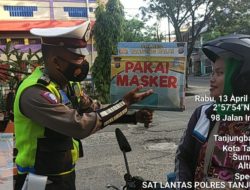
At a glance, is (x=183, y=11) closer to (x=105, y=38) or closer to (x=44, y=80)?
(x=105, y=38)

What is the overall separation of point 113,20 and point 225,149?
12.6 m

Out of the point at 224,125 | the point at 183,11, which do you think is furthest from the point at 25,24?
the point at 224,125

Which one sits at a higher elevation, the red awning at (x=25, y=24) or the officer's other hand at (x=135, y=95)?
the red awning at (x=25, y=24)

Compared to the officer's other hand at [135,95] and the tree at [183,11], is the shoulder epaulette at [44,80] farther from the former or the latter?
the tree at [183,11]

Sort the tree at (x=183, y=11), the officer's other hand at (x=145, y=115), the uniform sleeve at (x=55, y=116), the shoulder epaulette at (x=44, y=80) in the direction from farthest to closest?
the tree at (x=183, y=11) → the officer's other hand at (x=145, y=115) → the shoulder epaulette at (x=44, y=80) → the uniform sleeve at (x=55, y=116)

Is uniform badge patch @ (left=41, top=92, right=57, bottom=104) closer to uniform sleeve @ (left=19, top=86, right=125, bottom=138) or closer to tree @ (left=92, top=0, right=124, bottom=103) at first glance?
uniform sleeve @ (left=19, top=86, right=125, bottom=138)

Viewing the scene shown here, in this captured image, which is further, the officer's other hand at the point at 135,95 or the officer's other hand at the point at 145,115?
the officer's other hand at the point at 145,115

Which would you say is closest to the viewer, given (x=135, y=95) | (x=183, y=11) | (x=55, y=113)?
(x=55, y=113)

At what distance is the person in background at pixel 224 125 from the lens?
1.86 meters

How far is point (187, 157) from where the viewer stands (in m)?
2.10

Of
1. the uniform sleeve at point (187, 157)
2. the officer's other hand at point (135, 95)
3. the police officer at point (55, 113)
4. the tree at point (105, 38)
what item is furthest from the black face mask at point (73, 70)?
the tree at point (105, 38)

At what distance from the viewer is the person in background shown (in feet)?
6.12

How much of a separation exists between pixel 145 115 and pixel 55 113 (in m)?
0.64

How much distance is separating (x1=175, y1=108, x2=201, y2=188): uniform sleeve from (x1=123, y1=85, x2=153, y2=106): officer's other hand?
1.15 feet
